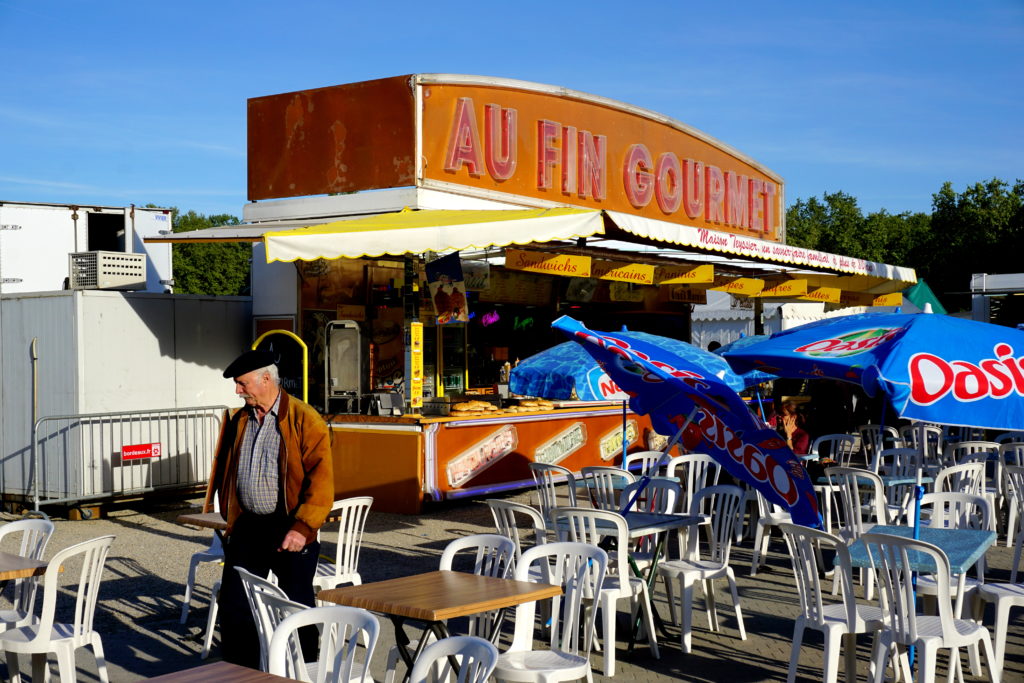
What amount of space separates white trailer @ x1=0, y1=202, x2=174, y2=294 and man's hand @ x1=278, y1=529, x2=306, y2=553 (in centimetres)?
1293

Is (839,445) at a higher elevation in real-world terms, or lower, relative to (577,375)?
lower

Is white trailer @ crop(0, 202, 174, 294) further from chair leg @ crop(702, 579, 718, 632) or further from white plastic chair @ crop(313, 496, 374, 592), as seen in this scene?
chair leg @ crop(702, 579, 718, 632)

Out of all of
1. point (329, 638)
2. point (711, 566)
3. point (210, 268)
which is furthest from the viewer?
point (210, 268)

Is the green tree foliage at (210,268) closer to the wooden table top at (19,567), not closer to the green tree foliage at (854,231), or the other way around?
the green tree foliage at (854,231)

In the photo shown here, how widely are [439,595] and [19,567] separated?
2325mm

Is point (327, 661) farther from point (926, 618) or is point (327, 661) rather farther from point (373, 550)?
point (373, 550)

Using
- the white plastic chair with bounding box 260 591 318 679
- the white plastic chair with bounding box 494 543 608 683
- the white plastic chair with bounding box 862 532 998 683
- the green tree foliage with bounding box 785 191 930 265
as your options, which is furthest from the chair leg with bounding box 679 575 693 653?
the green tree foliage with bounding box 785 191 930 265

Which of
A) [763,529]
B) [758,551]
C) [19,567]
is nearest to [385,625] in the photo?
[19,567]

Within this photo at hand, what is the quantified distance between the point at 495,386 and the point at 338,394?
410cm

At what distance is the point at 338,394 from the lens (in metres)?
12.9

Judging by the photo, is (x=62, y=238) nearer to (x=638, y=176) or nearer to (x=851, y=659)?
(x=638, y=176)

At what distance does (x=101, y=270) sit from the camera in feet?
42.1

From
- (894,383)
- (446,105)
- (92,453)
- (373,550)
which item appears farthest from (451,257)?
(894,383)

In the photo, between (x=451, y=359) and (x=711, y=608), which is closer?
(x=711, y=608)
